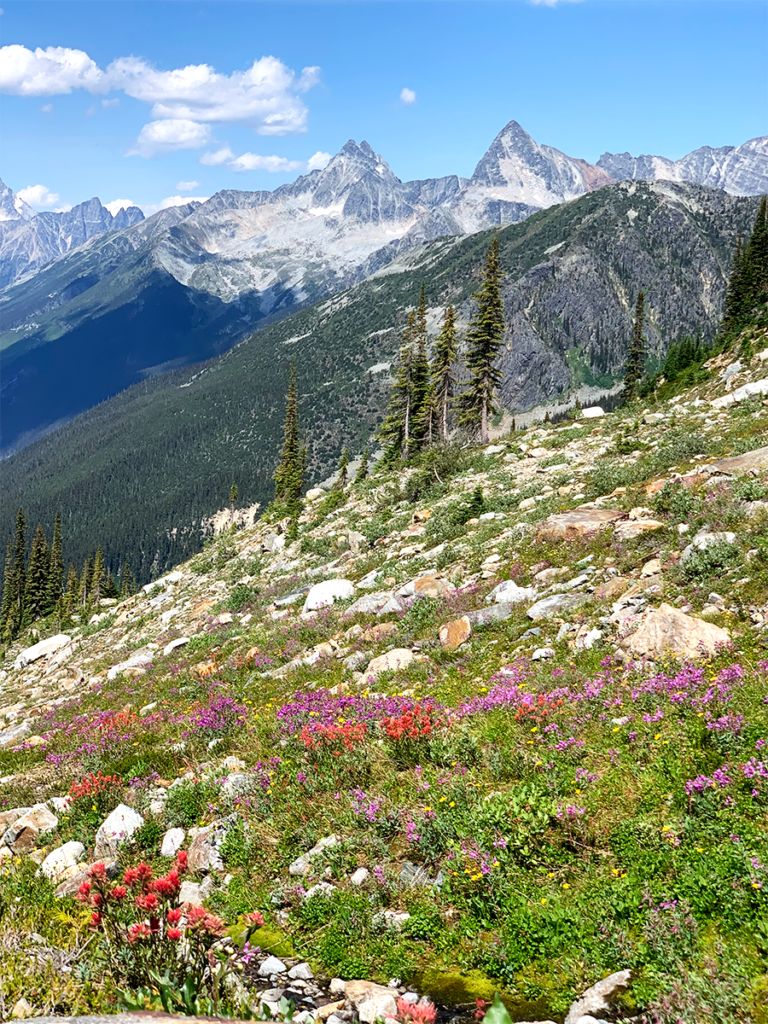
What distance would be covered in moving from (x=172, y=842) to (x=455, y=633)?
19.4 ft

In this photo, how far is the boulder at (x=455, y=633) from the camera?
10372 millimetres

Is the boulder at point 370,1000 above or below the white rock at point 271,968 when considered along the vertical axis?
above

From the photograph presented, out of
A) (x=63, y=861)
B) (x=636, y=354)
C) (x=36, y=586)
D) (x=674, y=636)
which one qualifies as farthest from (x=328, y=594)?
(x=36, y=586)

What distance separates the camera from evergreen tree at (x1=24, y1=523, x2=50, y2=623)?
91.4m

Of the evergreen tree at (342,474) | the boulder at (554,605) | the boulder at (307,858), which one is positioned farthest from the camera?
the evergreen tree at (342,474)

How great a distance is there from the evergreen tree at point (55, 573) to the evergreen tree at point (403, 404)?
65511mm

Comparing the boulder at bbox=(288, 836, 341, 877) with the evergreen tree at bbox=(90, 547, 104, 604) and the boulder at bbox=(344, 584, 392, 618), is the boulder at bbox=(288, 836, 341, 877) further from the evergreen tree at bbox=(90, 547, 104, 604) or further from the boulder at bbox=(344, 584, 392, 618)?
the evergreen tree at bbox=(90, 547, 104, 604)

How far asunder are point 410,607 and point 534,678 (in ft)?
17.6

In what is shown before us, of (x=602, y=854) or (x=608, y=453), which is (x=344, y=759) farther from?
(x=608, y=453)

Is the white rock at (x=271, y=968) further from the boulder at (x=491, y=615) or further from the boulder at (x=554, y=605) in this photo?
the boulder at (x=491, y=615)

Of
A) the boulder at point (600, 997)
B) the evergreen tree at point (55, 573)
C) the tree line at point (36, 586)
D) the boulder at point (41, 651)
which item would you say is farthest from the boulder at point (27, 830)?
the evergreen tree at point (55, 573)

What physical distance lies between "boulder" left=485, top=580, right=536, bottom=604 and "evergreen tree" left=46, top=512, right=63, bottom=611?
3862 inches

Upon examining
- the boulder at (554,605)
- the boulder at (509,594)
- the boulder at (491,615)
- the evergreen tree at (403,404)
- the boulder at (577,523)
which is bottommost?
the boulder at (491,615)

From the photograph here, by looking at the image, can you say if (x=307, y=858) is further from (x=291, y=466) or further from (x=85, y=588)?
(x=85, y=588)
